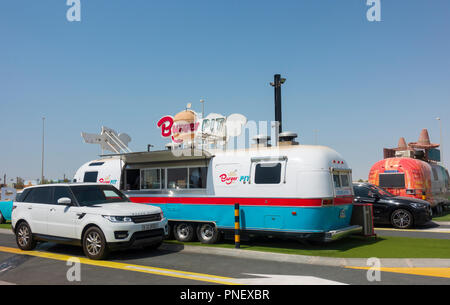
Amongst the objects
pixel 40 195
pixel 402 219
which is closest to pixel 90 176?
pixel 40 195

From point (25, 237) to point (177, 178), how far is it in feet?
15.1

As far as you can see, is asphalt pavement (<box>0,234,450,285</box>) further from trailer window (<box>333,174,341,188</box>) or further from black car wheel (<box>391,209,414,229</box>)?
black car wheel (<box>391,209,414,229</box>)

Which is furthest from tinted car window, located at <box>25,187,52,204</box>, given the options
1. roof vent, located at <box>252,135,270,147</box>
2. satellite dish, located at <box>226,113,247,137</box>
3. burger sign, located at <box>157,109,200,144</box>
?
burger sign, located at <box>157,109,200,144</box>

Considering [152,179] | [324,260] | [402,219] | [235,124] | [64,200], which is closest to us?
[324,260]

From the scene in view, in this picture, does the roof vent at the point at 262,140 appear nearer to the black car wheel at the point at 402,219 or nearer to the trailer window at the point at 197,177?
the trailer window at the point at 197,177

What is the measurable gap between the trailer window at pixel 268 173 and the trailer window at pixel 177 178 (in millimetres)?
2621

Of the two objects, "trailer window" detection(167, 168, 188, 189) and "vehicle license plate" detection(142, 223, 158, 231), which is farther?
"trailer window" detection(167, 168, 188, 189)

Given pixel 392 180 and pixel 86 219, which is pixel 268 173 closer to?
pixel 86 219

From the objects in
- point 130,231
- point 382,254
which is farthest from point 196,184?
point 382,254

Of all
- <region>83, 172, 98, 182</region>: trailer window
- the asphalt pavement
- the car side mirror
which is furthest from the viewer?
<region>83, 172, 98, 182</region>: trailer window

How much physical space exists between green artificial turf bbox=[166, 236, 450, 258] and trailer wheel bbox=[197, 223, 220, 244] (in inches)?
7.8

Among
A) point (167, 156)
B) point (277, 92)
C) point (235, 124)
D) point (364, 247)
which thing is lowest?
point (364, 247)

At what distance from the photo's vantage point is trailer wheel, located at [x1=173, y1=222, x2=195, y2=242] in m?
11.2

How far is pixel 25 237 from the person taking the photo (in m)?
10.3
